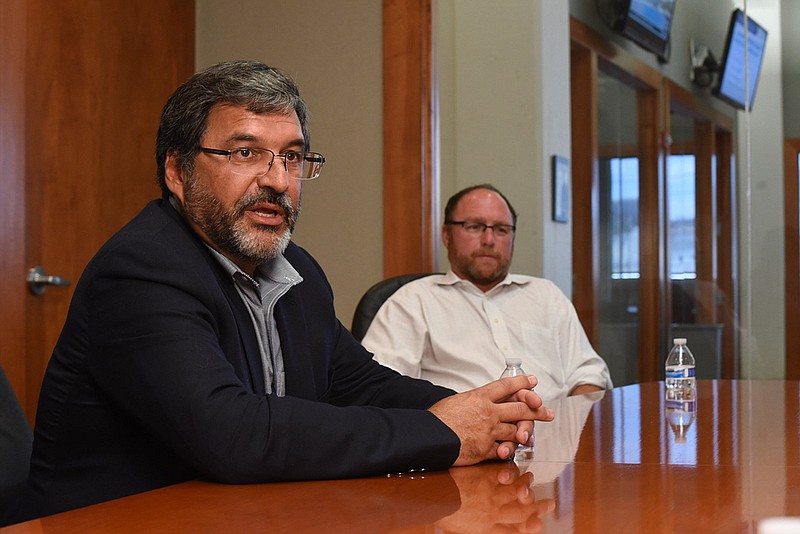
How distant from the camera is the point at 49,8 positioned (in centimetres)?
310

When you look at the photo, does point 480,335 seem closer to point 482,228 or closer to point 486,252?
point 486,252

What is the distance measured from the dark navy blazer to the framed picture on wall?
2.62m

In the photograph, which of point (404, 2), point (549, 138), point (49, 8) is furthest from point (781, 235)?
point (49, 8)

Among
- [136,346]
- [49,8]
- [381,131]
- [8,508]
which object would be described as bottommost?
[8,508]

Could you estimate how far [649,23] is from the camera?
4.30 meters

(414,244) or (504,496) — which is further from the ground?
(414,244)

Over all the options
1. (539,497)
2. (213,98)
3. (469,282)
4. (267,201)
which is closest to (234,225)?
(267,201)

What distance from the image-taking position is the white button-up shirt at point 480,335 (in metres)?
3.21

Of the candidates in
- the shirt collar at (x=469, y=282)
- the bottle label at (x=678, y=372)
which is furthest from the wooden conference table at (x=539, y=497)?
the shirt collar at (x=469, y=282)

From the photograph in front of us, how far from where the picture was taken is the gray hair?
1.61 m

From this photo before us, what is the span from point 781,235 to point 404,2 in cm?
179

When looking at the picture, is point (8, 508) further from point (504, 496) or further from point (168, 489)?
point (504, 496)

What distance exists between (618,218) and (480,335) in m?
1.37

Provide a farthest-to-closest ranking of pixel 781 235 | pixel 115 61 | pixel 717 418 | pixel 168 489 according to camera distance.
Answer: pixel 781 235 → pixel 115 61 → pixel 717 418 → pixel 168 489
